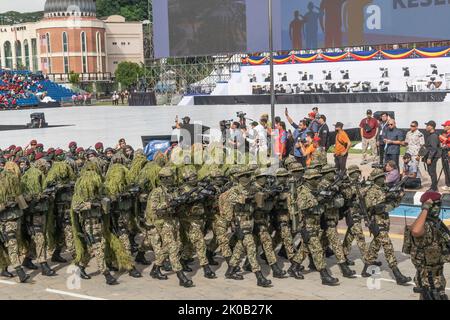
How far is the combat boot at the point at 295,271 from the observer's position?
954 centimetres

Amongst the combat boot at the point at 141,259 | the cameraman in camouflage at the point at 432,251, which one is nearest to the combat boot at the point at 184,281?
the combat boot at the point at 141,259

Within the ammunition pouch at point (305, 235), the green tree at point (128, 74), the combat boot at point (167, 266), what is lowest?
the combat boot at point (167, 266)

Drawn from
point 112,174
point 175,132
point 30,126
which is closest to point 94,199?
point 112,174

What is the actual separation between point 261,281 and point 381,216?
1.84m

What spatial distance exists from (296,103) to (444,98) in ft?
32.1

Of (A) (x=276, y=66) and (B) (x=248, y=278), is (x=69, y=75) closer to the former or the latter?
(A) (x=276, y=66)

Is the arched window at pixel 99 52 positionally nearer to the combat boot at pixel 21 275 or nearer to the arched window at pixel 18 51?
the arched window at pixel 18 51

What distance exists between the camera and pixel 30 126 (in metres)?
35.4

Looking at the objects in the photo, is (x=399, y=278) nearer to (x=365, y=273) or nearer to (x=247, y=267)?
→ (x=365, y=273)

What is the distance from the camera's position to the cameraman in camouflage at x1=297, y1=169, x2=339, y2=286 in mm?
9211

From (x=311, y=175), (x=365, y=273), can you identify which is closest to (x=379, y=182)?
(x=311, y=175)

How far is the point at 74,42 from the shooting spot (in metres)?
87.2

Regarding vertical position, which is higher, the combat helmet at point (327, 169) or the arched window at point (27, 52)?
the arched window at point (27, 52)
